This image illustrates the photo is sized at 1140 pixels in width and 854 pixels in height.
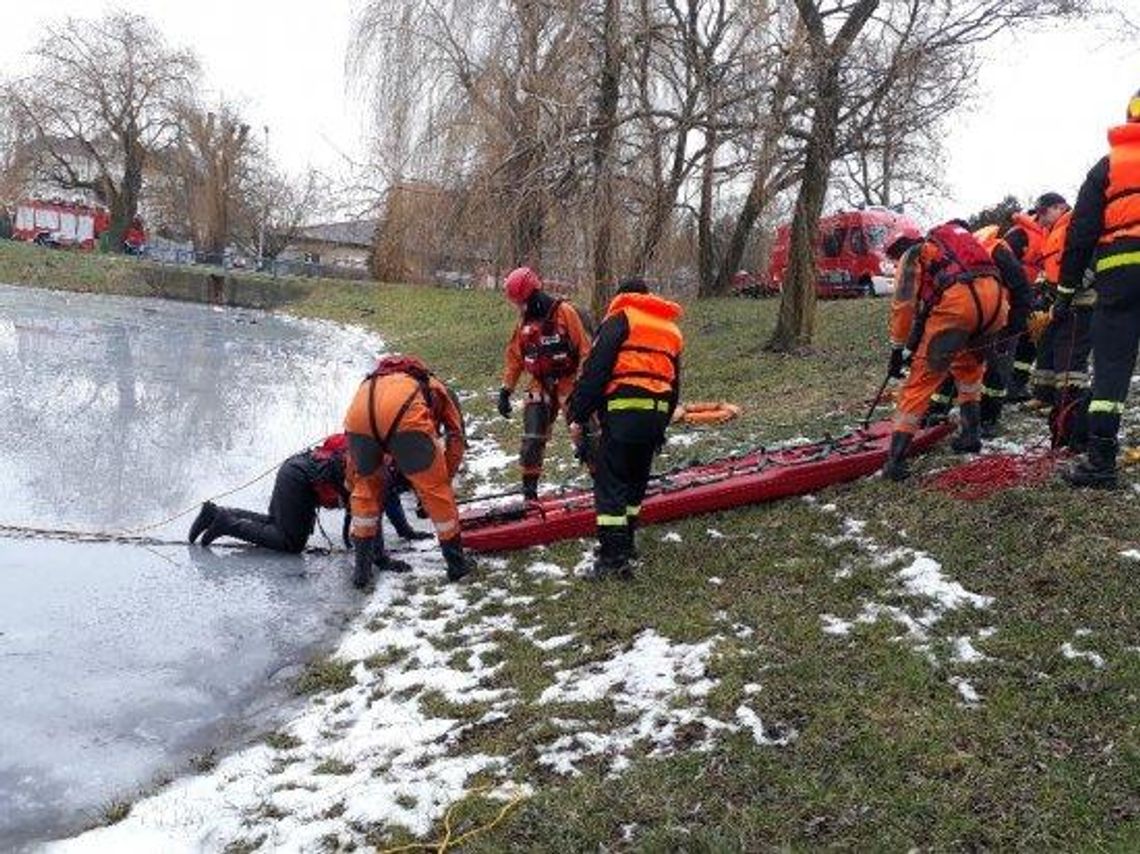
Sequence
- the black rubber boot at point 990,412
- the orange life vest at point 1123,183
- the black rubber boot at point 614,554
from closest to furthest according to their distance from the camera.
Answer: the orange life vest at point 1123,183 < the black rubber boot at point 614,554 < the black rubber boot at point 990,412

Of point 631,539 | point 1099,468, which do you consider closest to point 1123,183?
point 1099,468

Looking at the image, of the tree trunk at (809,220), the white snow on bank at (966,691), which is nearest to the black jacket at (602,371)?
the white snow on bank at (966,691)

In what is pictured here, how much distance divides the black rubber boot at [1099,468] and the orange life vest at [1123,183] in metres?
1.08

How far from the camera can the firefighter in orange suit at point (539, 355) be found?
7281 millimetres

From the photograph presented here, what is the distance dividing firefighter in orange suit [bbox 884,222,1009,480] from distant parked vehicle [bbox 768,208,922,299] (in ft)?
48.5

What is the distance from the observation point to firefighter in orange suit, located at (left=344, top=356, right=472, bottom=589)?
595 centimetres

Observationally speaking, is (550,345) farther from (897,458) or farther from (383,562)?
(897,458)

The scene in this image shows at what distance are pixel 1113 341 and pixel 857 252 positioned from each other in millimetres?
16721

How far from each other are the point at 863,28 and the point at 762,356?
164 inches

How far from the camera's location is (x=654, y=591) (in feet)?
17.9

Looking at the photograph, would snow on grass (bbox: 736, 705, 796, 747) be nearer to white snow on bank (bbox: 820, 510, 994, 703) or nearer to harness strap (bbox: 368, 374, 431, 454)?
white snow on bank (bbox: 820, 510, 994, 703)

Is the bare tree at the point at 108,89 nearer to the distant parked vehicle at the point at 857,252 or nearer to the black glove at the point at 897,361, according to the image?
the distant parked vehicle at the point at 857,252

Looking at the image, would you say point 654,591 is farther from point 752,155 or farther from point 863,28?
point 863,28

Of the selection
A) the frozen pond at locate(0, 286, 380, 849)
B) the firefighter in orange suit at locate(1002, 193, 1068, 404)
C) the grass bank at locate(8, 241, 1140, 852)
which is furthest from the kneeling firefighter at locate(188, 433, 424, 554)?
the firefighter in orange suit at locate(1002, 193, 1068, 404)
